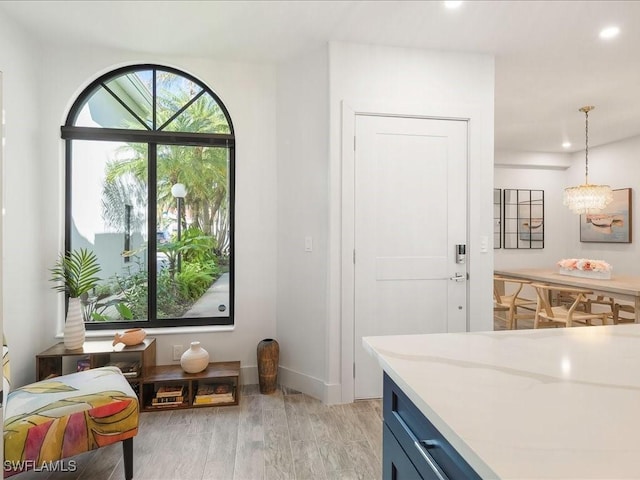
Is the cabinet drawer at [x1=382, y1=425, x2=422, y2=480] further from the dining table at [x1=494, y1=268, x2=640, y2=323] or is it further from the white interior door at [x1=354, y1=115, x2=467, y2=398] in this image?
the dining table at [x1=494, y1=268, x2=640, y2=323]

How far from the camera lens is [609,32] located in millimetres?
2547

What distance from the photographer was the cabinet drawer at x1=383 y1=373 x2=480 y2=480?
2.39ft

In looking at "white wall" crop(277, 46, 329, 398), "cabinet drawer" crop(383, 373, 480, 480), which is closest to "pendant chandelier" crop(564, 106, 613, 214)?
"white wall" crop(277, 46, 329, 398)

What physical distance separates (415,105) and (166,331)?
2644 millimetres

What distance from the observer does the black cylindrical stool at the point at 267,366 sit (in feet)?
9.25

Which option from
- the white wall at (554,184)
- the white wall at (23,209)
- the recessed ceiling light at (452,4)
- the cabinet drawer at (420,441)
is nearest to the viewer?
the cabinet drawer at (420,441)

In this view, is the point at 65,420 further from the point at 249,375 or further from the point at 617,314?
the point at 617,314

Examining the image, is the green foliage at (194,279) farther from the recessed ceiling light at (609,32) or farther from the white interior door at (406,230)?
the recessed ceiling light at (609,32)

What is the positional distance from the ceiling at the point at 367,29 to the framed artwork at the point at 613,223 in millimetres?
2604

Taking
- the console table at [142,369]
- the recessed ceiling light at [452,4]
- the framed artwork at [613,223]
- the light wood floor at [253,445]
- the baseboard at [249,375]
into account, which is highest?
the recessed ceiling light at [452,4]

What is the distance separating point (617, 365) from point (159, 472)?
6.72 ft

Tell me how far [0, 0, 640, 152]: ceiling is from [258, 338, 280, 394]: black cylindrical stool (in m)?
2.33

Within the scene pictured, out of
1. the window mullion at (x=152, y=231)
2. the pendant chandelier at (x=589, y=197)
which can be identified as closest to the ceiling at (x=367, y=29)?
the window mullion at (x=152, y=231)

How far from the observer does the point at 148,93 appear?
3.03 metres
